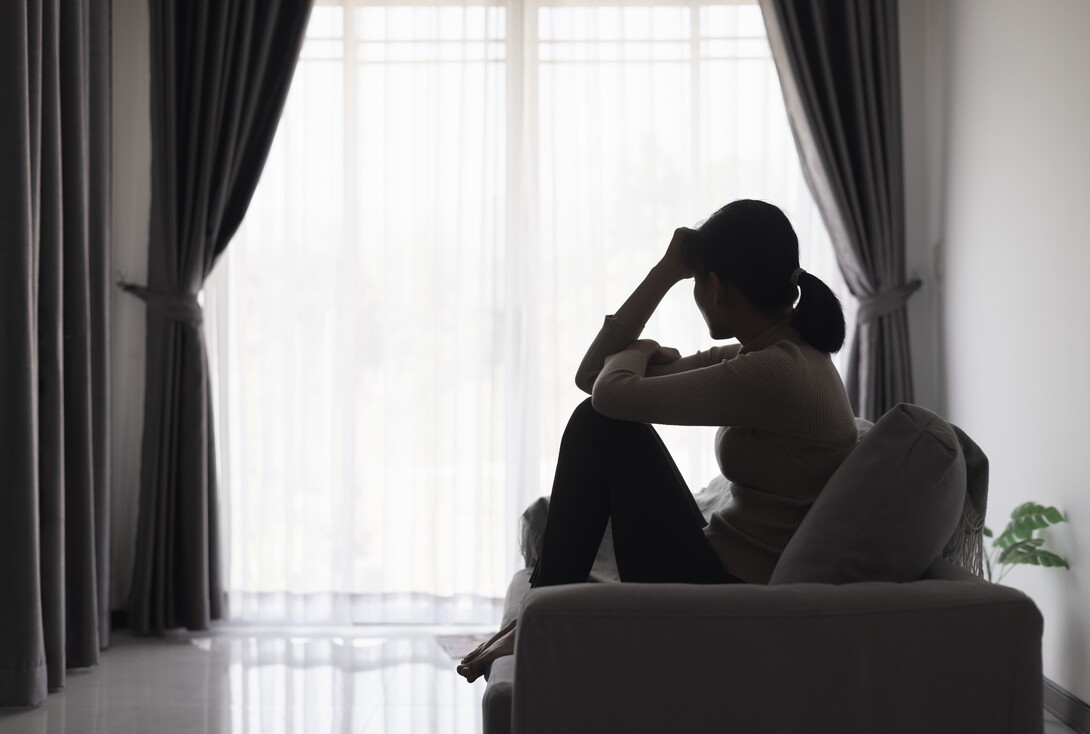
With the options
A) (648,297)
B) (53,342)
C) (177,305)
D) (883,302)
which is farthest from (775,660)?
(177,305)

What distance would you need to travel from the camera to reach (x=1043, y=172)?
8.55 feet

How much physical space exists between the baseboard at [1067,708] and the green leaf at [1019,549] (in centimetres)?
37

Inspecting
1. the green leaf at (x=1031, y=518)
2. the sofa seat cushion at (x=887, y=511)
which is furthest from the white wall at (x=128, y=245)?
the green leaf at (x=1031, y=518)

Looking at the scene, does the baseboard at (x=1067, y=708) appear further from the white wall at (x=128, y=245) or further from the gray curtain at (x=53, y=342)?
the white wall at (x=128, y=245)

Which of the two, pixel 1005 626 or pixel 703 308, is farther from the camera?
pixel 703 308

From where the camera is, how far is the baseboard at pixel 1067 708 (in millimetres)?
2434

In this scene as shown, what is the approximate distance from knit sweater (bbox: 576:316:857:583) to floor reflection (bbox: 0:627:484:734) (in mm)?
1157

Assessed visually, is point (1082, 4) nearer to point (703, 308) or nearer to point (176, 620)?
point (703, 308)

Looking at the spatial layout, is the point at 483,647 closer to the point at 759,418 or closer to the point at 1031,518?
the point at 759,418

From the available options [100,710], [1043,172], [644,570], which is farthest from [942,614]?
[100,710]

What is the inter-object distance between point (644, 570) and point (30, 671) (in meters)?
1.82

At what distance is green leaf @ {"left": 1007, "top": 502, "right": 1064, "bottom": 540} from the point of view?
8.24ft

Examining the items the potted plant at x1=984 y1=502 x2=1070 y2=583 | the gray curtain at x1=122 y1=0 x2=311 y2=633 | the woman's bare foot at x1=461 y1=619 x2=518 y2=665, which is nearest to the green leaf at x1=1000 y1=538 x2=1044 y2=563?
the potted plant at x1=984 y1=502 x2=1070 y2=583

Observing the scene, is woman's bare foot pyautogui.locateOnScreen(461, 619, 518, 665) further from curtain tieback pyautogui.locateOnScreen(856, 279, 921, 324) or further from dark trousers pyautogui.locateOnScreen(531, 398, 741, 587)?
curtain tieback pyautogui.locateOnScreen(856, 279, 921, 324)
